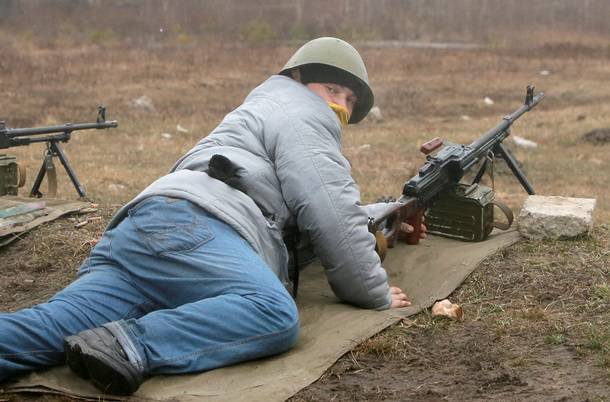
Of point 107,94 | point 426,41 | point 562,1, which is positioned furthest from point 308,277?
point 562,1

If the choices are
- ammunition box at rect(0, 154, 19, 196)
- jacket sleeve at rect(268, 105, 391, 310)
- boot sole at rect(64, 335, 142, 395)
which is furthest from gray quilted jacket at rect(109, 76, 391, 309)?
ammunition box at rect(0, 154, 19, 196)

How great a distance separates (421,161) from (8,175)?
18.9ft

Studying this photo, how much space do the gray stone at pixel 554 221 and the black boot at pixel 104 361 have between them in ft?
9.75

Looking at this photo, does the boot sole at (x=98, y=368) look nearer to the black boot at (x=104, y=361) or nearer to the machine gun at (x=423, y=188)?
the black boot at (x=104, y=361)

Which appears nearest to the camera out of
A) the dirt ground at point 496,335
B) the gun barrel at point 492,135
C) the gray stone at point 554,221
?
the dirt ground at point 496,335

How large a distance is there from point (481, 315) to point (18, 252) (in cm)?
297

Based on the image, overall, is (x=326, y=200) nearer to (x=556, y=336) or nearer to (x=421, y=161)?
Result: (x=556, y=336)

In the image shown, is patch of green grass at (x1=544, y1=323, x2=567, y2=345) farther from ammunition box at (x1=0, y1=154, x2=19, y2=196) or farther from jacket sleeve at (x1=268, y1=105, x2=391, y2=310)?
ammunition box at (x1=0, y1=154, x2=19, y2=196)

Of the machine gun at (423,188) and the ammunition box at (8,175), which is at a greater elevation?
the machine gun at (423,188)

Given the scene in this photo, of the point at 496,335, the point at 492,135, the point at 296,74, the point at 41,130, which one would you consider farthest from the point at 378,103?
the point at 496,335

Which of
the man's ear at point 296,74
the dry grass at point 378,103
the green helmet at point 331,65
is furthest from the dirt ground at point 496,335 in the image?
the dry grass at point 378,103

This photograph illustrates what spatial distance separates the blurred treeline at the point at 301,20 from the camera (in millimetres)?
23422

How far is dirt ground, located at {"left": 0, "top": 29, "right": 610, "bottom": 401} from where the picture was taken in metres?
3.68

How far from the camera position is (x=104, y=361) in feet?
10.4
